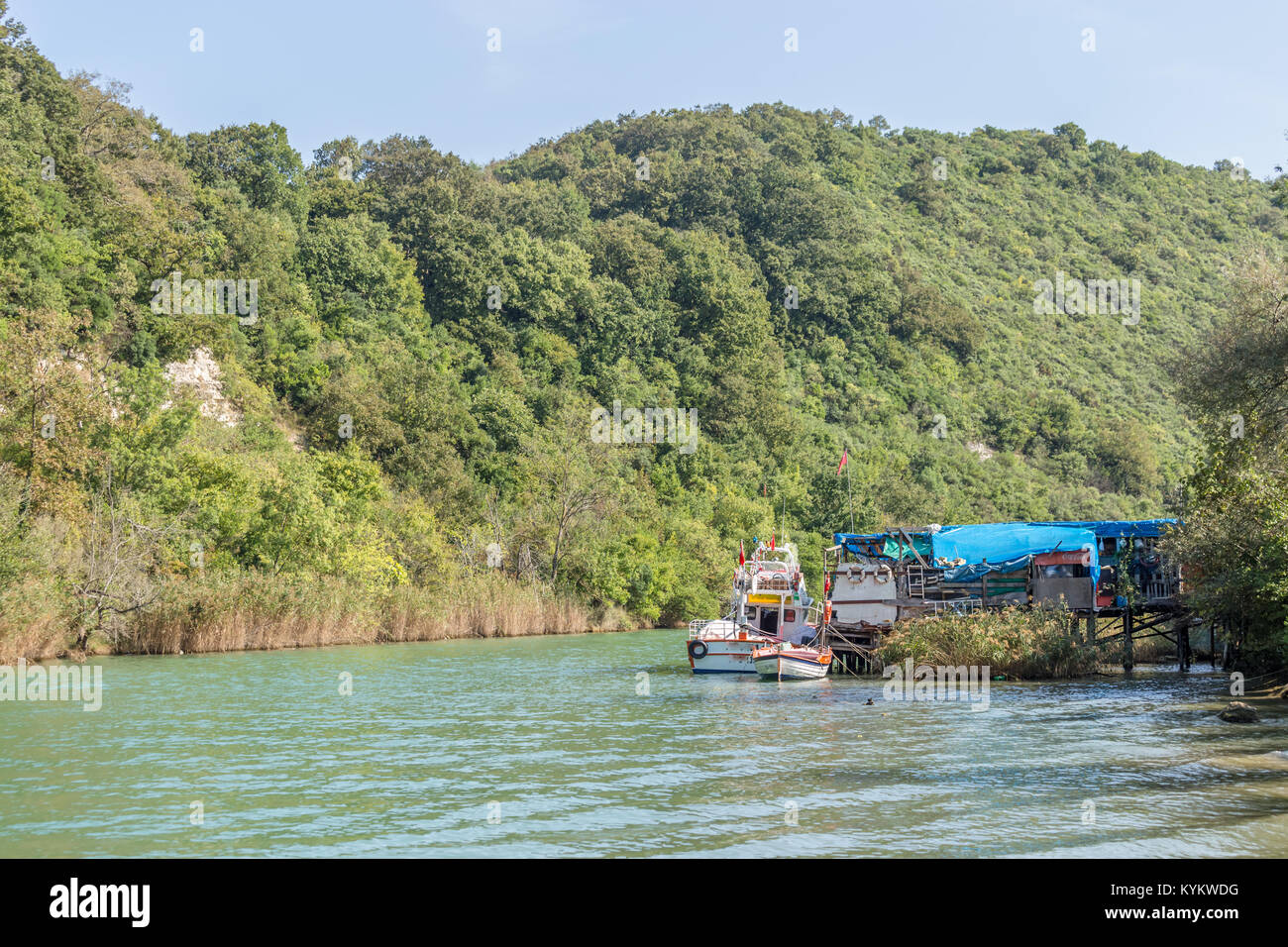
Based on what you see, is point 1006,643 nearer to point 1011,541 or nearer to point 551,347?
point 1011,541

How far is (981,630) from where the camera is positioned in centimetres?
3531

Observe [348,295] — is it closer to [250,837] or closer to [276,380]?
[276,380]

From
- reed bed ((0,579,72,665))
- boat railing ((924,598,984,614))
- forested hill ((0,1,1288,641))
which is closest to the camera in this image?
reed bed ((0,579,72,665))

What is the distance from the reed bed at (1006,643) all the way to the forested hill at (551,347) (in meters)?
6.49

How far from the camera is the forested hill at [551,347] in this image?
5350 cm

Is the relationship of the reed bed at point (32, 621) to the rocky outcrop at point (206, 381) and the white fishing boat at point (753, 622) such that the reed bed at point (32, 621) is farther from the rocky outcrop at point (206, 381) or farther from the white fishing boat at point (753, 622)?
the rocky outcrop at point (206, 381)

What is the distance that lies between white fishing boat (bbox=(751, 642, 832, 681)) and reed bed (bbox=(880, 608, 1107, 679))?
9.91 ft

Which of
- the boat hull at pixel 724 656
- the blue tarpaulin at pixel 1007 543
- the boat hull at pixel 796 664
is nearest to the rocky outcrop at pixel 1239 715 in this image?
the blue tarpaulin at pixel 1007 543

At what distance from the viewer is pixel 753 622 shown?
43.7 metres

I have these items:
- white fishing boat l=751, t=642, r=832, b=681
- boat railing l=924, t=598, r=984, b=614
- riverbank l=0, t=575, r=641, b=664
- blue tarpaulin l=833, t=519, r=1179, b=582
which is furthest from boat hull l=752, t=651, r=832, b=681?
riverbank l=0, t=575, r=641, b=664

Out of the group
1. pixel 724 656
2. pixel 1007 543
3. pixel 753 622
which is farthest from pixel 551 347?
pixel 1007 543

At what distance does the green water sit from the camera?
50.5 ft

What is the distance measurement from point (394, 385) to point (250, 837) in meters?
66.2

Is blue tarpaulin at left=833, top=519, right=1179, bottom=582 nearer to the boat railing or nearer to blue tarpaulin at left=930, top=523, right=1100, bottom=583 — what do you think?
blue tarpaulin at left=930, top=523, right=1100, bottom=583
